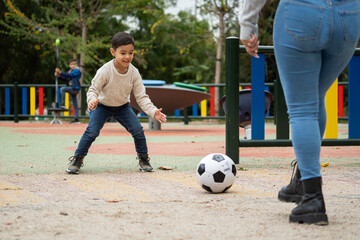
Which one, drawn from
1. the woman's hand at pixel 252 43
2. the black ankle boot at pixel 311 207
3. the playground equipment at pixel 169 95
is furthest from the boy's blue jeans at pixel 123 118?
the playground equipment at pixel 169 95

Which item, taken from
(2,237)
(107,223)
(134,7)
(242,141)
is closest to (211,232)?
(107,223)

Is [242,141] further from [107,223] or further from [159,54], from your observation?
[159,54]

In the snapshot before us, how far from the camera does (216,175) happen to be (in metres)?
4.52

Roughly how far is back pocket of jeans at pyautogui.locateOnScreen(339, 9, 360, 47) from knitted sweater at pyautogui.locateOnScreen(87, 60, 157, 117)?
108 inches

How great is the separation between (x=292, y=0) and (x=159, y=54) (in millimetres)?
29798

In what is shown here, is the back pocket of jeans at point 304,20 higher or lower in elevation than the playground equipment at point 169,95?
higher

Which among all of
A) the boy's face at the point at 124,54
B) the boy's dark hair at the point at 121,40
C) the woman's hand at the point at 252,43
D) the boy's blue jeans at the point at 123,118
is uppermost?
the boy's dark hair at the point at 121,40

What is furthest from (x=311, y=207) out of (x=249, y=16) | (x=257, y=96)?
(x=257, y=96)

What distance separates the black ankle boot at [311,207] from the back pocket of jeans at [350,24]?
81 centimetres

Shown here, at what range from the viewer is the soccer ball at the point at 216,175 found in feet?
14.8

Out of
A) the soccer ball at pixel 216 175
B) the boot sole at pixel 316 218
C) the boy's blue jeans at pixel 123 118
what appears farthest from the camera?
the boy's blue jeans at pixel 123 118

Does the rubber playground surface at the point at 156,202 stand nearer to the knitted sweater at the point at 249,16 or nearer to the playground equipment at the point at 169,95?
the knitted sweater at the point at 249,16

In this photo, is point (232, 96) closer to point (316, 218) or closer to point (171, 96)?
point (316, 218)

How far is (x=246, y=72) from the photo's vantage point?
92.5 ft
